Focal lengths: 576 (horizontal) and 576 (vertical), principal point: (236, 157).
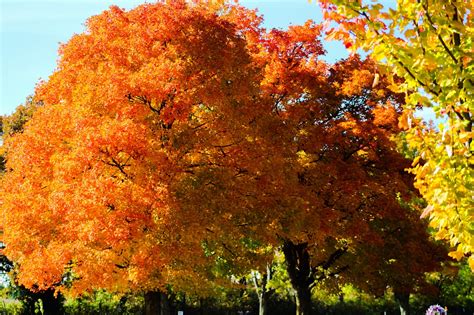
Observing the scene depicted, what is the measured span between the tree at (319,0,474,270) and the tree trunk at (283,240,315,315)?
21244mm

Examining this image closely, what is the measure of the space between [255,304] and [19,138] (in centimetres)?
3131

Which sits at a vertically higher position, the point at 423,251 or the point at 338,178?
the point at 338,178

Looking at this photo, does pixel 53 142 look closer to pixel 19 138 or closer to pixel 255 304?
pixel 19 138

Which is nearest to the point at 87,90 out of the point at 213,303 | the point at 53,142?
the point at 53,142

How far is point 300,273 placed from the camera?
28812 mm

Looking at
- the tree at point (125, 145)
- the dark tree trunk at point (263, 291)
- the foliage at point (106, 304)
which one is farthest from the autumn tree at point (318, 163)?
the foliage at point (106, 304)

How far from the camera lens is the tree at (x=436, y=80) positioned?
6566 millimetres

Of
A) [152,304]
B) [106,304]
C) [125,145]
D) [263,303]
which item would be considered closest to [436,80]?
→ [125,145]

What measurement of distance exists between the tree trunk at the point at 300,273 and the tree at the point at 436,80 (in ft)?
69.7

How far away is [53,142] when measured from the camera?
827 inches

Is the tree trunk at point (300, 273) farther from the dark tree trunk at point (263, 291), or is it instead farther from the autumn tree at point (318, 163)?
the dark tree trunk at point (263, 291)

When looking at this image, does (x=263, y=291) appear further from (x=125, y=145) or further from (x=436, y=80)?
(x=436, y=80)

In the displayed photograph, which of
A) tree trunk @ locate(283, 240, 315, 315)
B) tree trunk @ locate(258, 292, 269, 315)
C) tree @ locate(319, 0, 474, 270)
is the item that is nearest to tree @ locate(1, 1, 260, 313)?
tree trunk @ locate(283, 240, 315, 315)

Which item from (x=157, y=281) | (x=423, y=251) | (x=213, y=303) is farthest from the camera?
(x=213, y=303)
